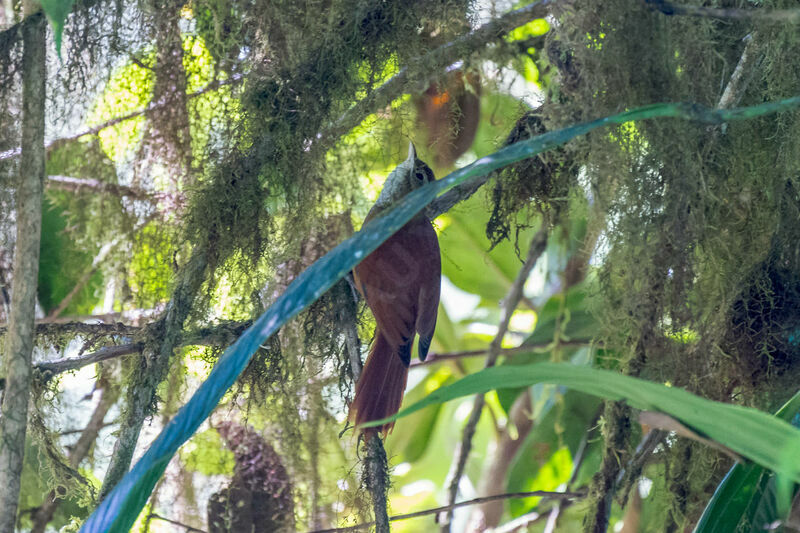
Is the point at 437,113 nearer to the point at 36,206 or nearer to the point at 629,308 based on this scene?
the point at 629,308

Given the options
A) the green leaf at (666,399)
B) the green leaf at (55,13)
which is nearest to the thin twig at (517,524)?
the green leaf at (666,399)

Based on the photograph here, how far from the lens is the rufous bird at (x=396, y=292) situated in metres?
1.44

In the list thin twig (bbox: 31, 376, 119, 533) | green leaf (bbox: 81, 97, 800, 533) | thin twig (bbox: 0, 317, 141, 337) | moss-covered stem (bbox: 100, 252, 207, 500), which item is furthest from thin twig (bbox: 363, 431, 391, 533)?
thin twig (bbox: 31, 376, 119, 533)

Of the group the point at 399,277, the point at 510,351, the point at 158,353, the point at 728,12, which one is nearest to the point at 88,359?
the point at 158,353

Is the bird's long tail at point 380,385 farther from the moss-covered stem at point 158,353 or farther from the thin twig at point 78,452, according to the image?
the thin twig at point 78,452

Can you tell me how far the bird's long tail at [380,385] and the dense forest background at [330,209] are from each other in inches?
2.3

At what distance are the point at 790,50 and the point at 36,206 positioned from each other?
1.26 metres

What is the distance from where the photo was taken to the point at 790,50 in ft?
4.11

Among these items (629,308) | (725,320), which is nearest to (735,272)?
(725,320)

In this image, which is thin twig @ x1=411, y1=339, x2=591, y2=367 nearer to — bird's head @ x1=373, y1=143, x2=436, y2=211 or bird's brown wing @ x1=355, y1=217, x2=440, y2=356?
bird's brown wing @ x1=355, y1=217, x2=440, y2=356

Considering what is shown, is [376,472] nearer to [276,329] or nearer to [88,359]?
[88,359]

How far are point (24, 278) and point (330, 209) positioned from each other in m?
0.68

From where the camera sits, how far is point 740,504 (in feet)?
3.07

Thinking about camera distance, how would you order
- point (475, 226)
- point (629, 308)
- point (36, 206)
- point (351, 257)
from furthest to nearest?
1. point (475, 226)
2. point (629, 308)
3. point (36, 206)
4. point (351, 257)
